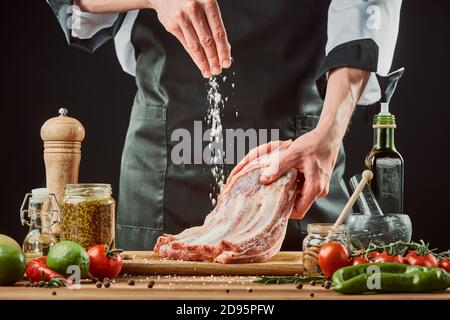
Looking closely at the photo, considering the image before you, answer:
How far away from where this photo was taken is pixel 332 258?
1940 millimetres

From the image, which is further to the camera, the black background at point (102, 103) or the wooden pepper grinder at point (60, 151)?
the black background at point (102, 103)

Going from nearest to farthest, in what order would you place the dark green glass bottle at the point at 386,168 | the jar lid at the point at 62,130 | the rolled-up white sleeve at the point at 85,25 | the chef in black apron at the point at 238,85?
1. the jar lid at the point at 62,130
2. the dark green glass bottle at the point at 386,168
3. the chef in black apron at the point at 238,85
4. the rolled-up white sleeve at the point at 85,25

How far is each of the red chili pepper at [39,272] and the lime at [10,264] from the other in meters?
0.03

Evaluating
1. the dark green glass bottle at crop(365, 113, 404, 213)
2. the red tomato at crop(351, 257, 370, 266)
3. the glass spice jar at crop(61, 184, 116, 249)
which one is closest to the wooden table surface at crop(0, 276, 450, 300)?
the red tomato at crop(351, 257, 370, 266)

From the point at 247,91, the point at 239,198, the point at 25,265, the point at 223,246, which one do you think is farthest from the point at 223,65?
the point at 25,265

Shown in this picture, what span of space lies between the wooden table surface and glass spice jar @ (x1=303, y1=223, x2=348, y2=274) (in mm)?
126

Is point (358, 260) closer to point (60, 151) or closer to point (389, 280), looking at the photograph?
point (389, 280)

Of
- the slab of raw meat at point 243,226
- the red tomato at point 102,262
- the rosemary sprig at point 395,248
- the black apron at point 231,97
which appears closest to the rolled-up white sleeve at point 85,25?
the black apron at point 231,97

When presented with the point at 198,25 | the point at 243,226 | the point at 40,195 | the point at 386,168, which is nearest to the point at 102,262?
the point at 40,195

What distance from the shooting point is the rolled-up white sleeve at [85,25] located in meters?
3.05

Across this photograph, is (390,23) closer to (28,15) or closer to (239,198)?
(239,198)

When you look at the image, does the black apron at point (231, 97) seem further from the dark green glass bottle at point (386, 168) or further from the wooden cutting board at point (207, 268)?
the wooden cutting board at point (207, 268)

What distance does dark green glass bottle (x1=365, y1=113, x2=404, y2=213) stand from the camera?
256cm

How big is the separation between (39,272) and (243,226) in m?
0.72
